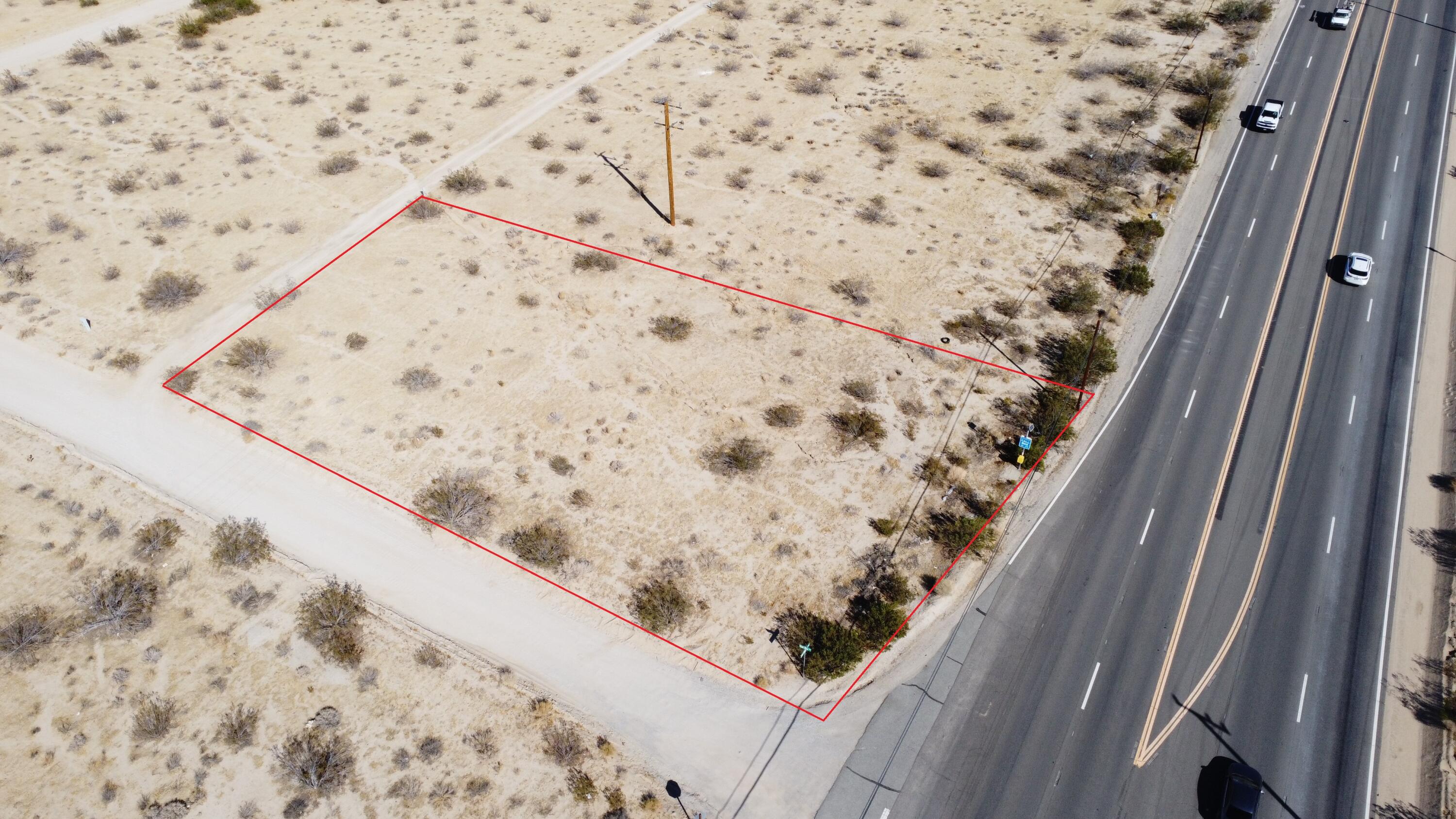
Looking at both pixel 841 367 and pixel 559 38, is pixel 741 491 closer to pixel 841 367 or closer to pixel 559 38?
pixel 841 367

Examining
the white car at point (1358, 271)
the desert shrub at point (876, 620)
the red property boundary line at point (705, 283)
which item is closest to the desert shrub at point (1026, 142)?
the white car at point (1358, 271)

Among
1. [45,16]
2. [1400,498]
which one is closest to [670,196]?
[1400,498]

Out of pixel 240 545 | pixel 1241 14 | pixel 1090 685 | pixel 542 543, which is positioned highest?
pixel 1241 14

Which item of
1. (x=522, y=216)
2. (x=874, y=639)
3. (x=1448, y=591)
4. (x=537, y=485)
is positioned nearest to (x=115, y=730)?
(x=537, y=485)

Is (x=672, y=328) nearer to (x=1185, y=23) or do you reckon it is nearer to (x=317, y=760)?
(x=317, y=760)

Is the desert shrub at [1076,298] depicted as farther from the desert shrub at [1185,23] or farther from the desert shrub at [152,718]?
the desert shrub at [152,718]
